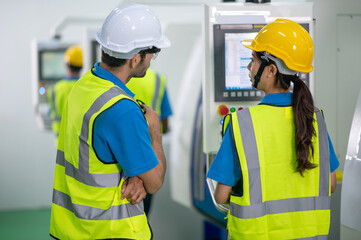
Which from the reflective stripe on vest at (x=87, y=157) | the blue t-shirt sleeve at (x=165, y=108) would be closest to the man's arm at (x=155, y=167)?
the reflective stripe on vest at (x=87, y=157)

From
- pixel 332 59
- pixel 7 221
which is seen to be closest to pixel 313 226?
pixel 332 59

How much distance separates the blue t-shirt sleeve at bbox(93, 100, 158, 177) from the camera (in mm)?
1634

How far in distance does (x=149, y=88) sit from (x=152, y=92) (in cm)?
8

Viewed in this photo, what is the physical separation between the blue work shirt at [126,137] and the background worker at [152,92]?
4.80 ft

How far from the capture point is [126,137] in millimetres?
1630

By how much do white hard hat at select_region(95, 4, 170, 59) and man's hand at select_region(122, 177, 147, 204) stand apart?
0.44m

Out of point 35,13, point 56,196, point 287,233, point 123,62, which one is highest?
point 35,13

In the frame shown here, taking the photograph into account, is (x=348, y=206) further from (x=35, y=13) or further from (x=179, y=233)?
(x=35, y=13)

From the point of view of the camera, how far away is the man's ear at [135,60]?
5.96ft

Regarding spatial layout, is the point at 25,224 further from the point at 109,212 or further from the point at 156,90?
the point at 109,212

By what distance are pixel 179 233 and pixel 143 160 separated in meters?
2.58

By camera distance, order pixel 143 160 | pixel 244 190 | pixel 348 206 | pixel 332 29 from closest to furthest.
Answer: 1. pixel 143 160
2. pixel 244 190
3. pixel 348 206
4. pixel 332 29

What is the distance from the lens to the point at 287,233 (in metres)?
1.86

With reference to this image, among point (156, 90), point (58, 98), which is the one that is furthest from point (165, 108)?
point (58, 98)
